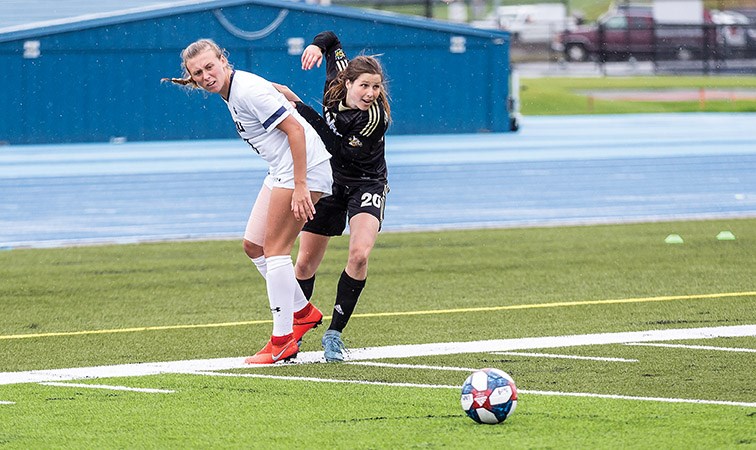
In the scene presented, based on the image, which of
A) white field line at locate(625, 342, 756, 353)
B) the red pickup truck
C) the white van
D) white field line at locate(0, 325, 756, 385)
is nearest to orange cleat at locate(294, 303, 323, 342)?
white field line at locate(0, 325, 756, 385)

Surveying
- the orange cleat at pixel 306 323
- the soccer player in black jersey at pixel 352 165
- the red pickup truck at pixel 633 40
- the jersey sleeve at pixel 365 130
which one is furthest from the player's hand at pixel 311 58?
the red pickup truck at pixel 633 40

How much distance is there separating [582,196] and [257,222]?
33.8ft

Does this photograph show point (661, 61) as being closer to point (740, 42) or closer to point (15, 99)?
point (740, 42)

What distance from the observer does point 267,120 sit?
7121mm

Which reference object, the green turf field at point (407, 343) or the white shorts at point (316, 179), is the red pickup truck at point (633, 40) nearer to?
the green turf field at point (407, 343)

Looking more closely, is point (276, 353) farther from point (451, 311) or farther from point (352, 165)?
point (451, 311)

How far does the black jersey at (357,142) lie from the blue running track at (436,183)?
6292 millimetres

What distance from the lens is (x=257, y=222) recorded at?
7707mm

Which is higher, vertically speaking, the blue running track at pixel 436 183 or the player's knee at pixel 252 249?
the player's knee at pixel 252 249

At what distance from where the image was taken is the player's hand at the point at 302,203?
7141 mm

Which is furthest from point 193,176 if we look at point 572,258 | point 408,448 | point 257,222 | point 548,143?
point 408,448

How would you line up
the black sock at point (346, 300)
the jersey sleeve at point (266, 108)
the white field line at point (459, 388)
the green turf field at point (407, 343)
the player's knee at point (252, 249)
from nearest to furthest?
1. the green turf field at point (407, 343)
2. the white field line at point (459, 388)
3. the jersey sleeve at point (266, 108)
4. the black sock at point (346, 300)
5. the player's knee at point (252, 249)

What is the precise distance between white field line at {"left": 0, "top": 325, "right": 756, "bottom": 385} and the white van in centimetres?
3774

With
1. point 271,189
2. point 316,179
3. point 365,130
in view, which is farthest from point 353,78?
point 271,189
